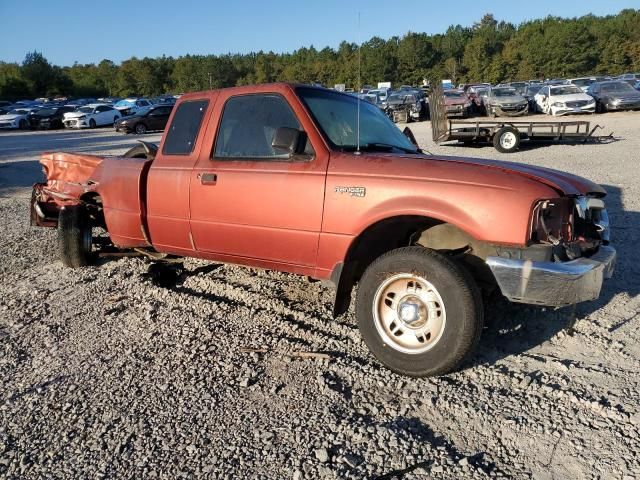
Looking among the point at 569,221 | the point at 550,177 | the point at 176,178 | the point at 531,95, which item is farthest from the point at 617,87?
the point at 176,178

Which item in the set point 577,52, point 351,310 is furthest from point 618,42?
point 351,310

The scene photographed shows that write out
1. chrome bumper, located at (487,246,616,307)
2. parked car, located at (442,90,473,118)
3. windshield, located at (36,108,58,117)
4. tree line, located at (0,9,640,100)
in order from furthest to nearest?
tree line, located at (0,9,640,100)
windshield, located at (36,108,58,117)
parked car, located at (442,90,473,118)
chrome bumper, located at (487,246,616,307)

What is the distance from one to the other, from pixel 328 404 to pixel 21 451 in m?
1.67

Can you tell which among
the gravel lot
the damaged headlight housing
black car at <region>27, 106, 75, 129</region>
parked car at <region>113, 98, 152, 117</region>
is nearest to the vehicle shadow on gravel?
the gravel lot

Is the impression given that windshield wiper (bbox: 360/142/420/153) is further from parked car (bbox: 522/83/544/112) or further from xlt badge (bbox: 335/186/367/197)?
parked car (bbox: 522/83/544/112)

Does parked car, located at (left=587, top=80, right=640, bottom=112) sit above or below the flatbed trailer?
above

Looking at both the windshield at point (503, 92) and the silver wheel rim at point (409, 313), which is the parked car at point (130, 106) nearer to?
the windshield at point (503, 92)

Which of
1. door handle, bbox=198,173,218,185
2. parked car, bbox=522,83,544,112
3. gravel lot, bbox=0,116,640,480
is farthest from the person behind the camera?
parked car, bbox=522,83,544,112

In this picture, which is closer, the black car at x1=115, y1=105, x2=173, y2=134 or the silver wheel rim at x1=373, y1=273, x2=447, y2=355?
the silver wheel rim at x1=373, y1=273, x2=447, y2=355

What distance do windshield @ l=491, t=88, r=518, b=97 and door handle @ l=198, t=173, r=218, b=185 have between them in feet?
86.4

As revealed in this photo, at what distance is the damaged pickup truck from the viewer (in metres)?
3.22

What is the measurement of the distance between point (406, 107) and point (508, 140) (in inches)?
607

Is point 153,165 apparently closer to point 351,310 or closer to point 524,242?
point 351,310

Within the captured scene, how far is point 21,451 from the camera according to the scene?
2.81 metres
